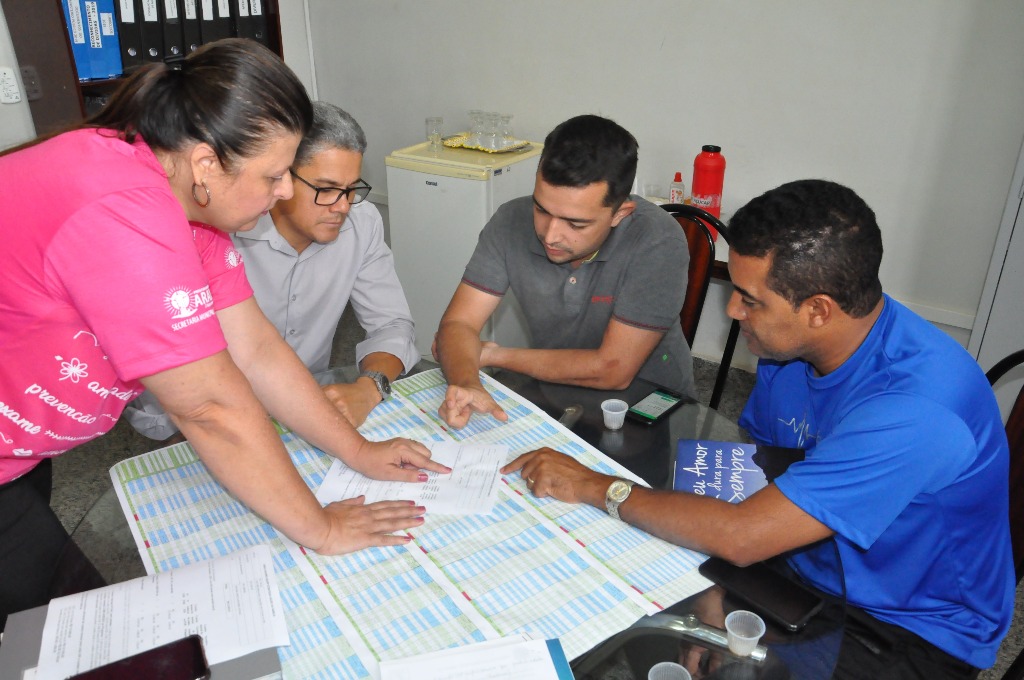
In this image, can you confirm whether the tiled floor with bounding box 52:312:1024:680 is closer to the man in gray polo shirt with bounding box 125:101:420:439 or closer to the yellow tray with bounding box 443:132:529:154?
the man in gray polo shirt with bounding box 125:101:420:439

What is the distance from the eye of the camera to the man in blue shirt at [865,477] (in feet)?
3.74

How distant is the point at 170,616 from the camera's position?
1.00m

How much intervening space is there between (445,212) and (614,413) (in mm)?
1776

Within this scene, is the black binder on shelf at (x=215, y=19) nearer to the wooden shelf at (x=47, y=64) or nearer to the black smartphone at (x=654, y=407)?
the wooden shelf at (x=47, y=64)

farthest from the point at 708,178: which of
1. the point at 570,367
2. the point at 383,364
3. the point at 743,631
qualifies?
the point at 743,631

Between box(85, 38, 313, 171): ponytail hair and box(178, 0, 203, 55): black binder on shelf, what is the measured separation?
7.75 ft

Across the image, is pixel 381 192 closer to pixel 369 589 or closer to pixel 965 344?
pixel 965 344

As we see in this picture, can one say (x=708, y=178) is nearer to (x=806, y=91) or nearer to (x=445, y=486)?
(x=806, y=91)

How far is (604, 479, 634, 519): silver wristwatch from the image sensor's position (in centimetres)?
123

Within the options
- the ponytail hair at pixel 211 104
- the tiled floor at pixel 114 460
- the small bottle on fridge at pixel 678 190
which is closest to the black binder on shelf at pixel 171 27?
the tiled floor at pixel 114 460

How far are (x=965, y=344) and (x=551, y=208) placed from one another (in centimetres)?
192

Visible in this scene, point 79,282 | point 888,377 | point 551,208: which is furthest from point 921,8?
point 79,282

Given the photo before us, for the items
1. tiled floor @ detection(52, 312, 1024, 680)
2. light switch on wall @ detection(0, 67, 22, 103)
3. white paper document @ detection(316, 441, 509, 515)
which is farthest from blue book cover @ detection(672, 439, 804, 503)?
light switch on wall @ detection(0, 67, 22, 103)

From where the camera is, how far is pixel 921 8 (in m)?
2.52
